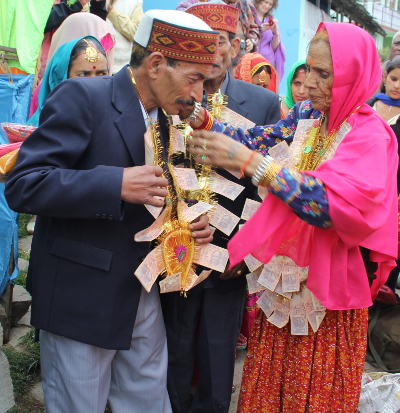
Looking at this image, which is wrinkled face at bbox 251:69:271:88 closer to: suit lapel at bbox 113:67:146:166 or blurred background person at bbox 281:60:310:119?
blurred background person at bbox 281:60:310:119

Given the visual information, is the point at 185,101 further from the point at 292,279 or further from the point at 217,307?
the point at 217,307

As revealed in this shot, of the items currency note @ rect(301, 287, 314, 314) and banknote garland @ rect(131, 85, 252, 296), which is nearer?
banknote garland @ rect(131, 85, 252, 296)

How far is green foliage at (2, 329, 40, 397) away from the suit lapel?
1799 mm

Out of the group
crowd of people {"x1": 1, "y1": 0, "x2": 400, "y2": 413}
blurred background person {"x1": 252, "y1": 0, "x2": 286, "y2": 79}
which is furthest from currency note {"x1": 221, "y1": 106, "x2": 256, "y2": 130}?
blurred background person {"x1": 252, "y1": 0, "x2": 286, "y2": 79}

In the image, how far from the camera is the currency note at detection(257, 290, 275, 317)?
2.27m

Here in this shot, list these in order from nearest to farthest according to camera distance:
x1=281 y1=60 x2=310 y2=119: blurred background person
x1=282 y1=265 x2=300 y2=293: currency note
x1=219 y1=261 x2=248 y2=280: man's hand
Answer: x1=282 y1=265 x2=300 y2=293: currency note → x1=219 y1=261 x2=248 y2=280: man's hand → x1=281 y1=60 x2=310 y2=119: blurred background person

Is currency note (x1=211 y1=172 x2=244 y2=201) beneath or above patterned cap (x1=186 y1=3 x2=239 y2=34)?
beneath

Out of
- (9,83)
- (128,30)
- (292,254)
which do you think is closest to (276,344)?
(292,254)

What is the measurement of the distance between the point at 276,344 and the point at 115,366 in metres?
0.81

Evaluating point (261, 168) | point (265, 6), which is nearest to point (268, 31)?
point (265, 6)

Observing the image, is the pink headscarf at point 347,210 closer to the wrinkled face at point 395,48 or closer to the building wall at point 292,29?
the wrinkled face at point 395,48

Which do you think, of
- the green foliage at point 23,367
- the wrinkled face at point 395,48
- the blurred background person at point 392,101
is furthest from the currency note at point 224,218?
the wrinkled face at point 395,48

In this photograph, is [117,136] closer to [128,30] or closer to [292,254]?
[292,254]

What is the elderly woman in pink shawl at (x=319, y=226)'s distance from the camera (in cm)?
175
